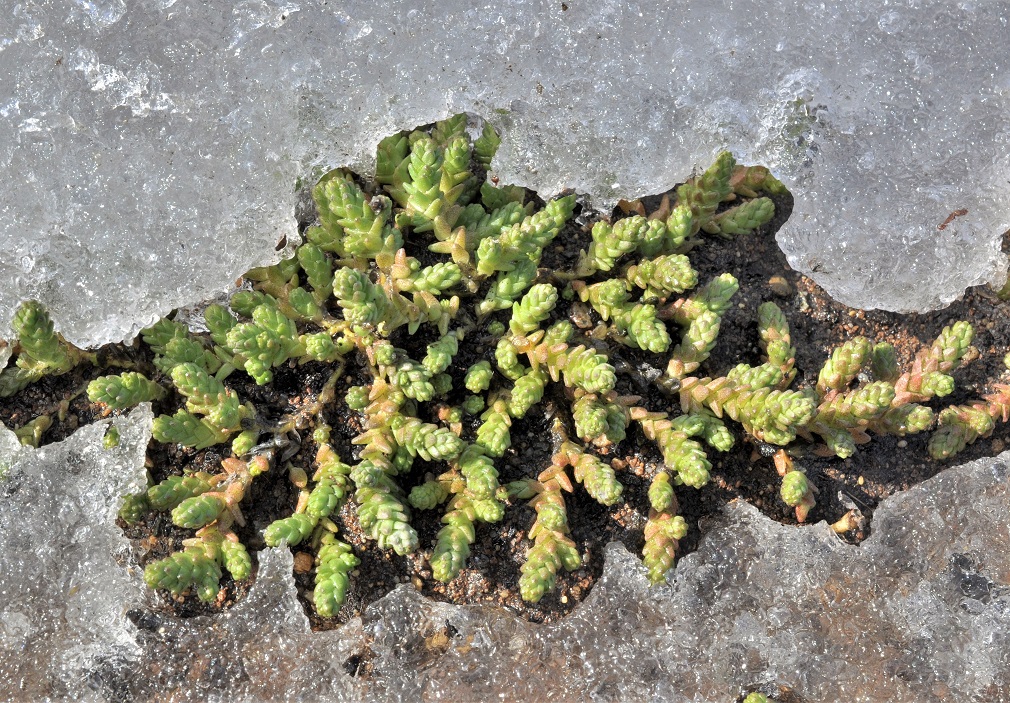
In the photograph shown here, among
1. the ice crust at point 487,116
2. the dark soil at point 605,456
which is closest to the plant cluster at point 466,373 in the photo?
the dark soil at point 605,456

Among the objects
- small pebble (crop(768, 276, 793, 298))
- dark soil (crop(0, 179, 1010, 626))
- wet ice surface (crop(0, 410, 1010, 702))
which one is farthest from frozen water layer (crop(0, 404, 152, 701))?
small pebble (crop(768, 276, 793, 298))

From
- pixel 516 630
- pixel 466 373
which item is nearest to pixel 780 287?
pixel 466 373

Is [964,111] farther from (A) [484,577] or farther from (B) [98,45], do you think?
(B) [98,45]

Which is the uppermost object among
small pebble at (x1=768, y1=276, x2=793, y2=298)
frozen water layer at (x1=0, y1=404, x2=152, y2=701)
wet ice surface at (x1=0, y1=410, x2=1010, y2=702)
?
small pebble at (x1=768, y1=276, x2=793, y2=298)

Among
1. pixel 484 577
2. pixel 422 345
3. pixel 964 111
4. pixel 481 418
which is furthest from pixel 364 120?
pixel 964 111

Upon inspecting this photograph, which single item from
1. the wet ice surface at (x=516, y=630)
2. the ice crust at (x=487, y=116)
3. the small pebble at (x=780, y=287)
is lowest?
the wet ice surface at (x=516, y=630)

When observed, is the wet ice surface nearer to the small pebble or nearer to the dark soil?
the dark soil

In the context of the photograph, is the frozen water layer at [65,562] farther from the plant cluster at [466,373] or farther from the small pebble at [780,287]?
the small pebble at [780,287]
